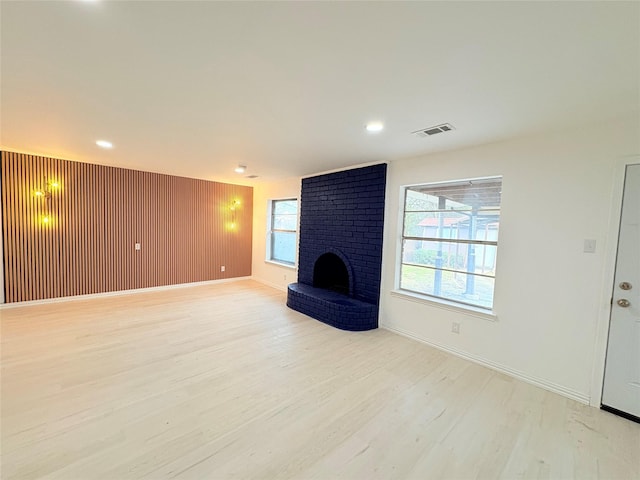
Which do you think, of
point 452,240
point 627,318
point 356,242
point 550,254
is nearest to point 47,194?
point 356,242

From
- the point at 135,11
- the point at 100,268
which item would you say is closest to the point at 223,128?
the point at 135,11

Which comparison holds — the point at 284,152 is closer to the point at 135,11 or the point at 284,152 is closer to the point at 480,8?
the point at 135,11

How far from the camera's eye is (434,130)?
258cm

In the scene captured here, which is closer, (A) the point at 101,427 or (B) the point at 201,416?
(A) the point at 101,427

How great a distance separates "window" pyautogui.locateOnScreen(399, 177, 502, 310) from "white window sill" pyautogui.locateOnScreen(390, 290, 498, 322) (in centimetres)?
9

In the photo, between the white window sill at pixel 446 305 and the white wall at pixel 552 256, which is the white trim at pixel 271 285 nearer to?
the white window sill at pixel 446 305

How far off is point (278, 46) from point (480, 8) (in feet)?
3.17

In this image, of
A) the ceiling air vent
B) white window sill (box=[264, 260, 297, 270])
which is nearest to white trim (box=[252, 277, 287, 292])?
white window sill (box=[264, 260, 297, 270])

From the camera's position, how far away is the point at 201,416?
199 cm

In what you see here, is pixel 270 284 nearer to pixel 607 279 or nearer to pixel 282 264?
pixel 282 264

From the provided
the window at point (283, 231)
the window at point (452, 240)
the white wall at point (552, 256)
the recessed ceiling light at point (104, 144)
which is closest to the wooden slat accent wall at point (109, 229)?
the window at point (283, 231)

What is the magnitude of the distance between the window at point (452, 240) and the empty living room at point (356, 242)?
0.03 metres

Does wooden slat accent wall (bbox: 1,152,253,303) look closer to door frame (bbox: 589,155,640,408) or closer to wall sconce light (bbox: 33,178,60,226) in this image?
wall sconce light (bbox: 33,178,60,226)

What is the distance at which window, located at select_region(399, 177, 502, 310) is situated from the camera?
3006 mm
